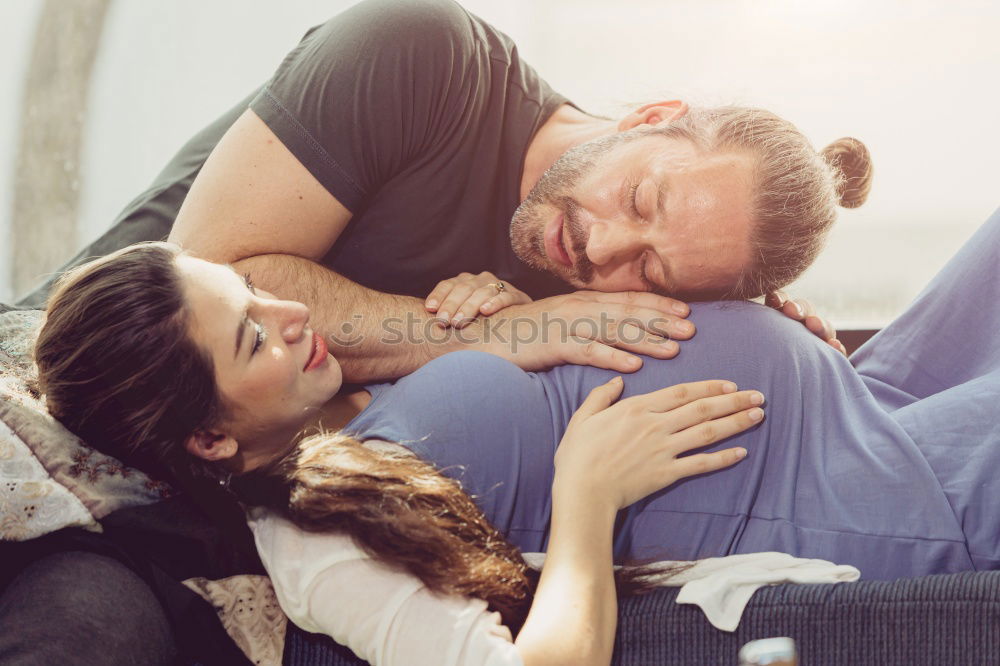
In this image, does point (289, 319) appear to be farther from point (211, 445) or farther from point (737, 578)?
point (737, 578)

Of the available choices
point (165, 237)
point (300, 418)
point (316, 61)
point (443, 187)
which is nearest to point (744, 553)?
point (300, 418)

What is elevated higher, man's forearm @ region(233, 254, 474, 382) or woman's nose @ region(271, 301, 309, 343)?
woman's nose @ region(271, 301, 309, 343)

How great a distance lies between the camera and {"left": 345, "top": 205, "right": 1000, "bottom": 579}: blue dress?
1.09 m

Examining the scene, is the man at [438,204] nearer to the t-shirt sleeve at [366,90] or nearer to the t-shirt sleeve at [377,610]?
the t-shirt sleeve at [366,90]

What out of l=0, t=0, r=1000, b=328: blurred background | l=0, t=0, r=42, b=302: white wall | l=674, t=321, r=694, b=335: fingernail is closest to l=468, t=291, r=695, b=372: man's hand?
l=674, t=321, r=694, b=335: fingernail

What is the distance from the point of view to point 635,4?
2.53 meters

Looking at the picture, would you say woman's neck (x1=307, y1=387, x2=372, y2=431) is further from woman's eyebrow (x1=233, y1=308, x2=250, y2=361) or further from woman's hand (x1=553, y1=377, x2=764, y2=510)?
woman's hand (x1=553, y1=377, x2=764, y2=510)

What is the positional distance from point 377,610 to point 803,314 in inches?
35.6

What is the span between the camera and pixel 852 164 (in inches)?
64.4

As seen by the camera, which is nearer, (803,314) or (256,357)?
(256,357)

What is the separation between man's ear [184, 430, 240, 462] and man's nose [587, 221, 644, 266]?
643 mm

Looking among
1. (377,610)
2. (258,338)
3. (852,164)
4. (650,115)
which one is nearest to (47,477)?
(258,338)

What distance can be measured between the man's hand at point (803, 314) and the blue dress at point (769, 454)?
198 mm

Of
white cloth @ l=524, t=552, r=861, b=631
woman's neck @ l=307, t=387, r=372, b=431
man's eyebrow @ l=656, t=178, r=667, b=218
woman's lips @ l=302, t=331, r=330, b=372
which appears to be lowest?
woman's neck @ l=307, t=387, r=372, b=431
